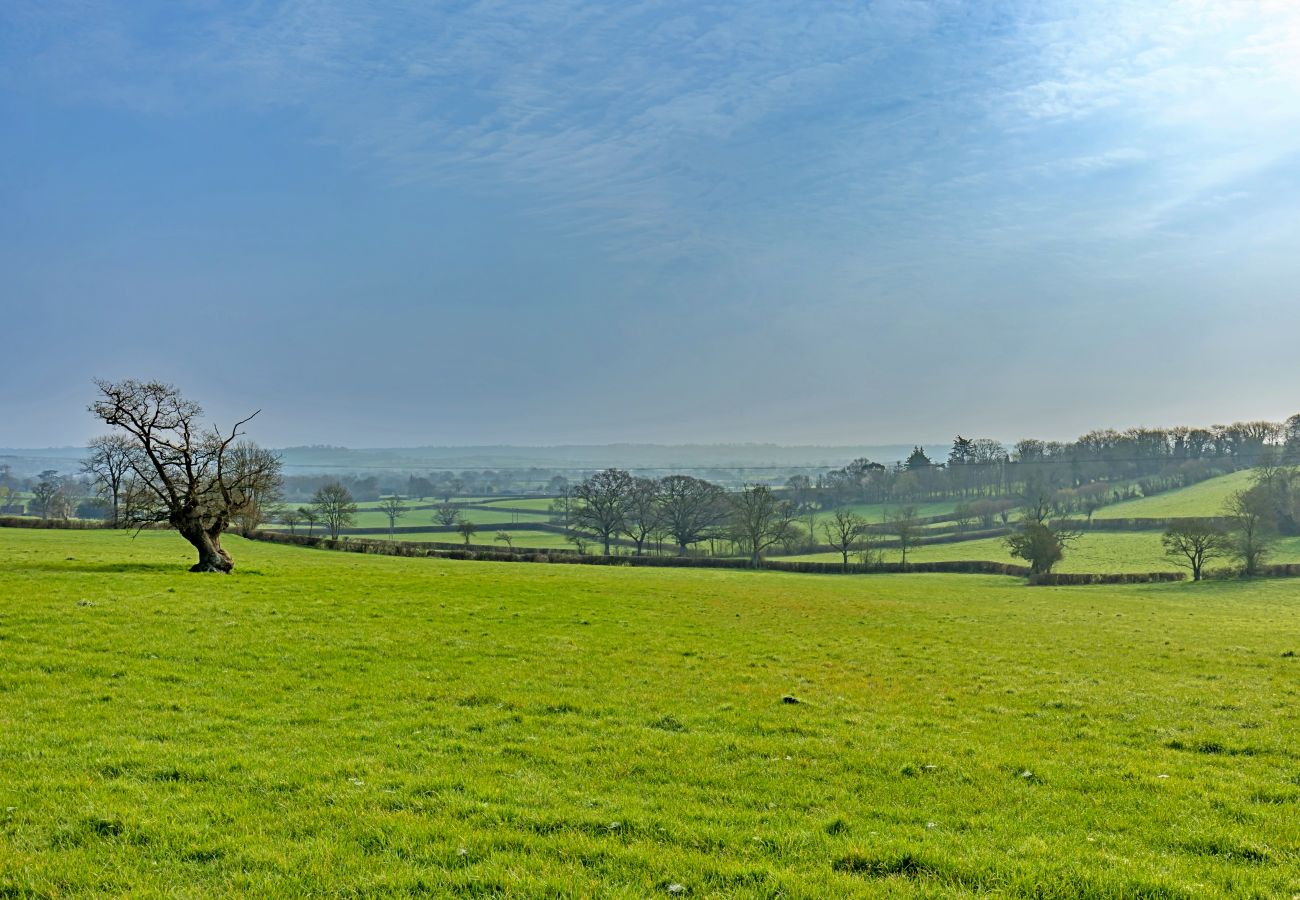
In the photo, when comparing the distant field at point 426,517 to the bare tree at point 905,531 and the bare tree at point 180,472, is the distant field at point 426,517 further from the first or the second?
the bare tree at point 180,472

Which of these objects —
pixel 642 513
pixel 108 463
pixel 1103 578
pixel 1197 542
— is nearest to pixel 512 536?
pixel 642 513

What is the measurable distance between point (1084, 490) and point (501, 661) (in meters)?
135

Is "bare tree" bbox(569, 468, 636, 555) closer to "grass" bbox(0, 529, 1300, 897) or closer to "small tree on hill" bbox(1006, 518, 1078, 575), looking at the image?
"small tree on hill" bbox(1006, 518, 1078, 575)

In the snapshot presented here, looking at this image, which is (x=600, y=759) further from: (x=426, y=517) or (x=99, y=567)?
(x=426, y=517)

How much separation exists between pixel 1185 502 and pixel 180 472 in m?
130

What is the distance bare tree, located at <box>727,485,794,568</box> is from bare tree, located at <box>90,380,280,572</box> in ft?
180

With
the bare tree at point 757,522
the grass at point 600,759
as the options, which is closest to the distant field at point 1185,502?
the bare tree at point 757,522

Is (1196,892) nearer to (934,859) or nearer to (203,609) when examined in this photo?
(934,859)

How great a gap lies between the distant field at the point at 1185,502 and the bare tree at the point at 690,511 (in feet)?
194

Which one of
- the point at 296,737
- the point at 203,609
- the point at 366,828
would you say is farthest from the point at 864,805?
the point at 203,609

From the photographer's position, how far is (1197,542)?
7100cm

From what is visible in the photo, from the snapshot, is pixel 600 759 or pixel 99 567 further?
pixel 99 567

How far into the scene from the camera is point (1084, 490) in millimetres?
127375

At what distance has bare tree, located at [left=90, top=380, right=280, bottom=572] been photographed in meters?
32.4
